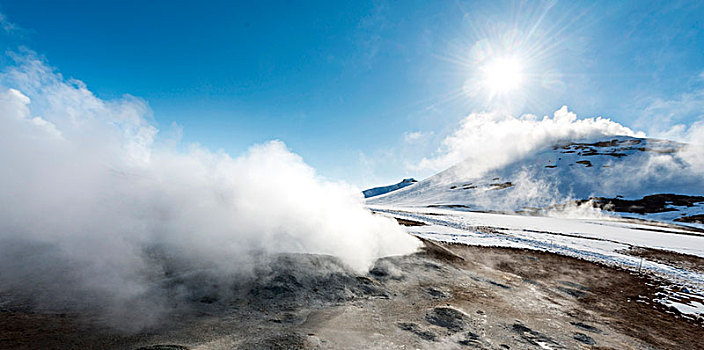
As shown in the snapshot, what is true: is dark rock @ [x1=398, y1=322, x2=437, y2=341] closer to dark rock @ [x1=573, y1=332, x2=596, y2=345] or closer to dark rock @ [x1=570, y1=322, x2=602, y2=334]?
dark rock @ [x1=573, y1=332, x2=596, y2=345]

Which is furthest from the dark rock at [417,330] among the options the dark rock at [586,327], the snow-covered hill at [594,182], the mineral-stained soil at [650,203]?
the mineral-stained soil at [650,203]

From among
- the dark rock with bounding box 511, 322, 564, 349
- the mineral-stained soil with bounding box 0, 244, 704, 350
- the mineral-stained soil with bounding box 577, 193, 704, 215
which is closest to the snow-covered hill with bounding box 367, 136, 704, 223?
the mineral-stained soil with bounding box 577, 193, 704, 215

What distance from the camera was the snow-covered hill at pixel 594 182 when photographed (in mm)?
84312

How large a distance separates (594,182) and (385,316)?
133 metres

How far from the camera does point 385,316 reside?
8.52 metres

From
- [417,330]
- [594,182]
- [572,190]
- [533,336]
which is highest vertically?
[594,182]

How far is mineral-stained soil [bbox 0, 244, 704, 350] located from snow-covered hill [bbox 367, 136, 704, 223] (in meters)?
90.3

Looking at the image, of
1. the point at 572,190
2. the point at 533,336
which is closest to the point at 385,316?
the point at 533,336

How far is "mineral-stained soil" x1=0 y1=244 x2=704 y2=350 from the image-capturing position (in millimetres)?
6023

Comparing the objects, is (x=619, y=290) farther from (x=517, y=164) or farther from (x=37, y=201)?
(x=517, y=164)

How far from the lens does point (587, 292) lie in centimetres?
1388

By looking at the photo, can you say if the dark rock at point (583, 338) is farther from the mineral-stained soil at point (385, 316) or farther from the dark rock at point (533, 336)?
the dark rock at point (533, 336)

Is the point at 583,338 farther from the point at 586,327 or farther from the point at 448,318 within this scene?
the point at 448,318

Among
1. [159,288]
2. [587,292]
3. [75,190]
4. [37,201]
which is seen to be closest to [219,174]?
[75,190]
